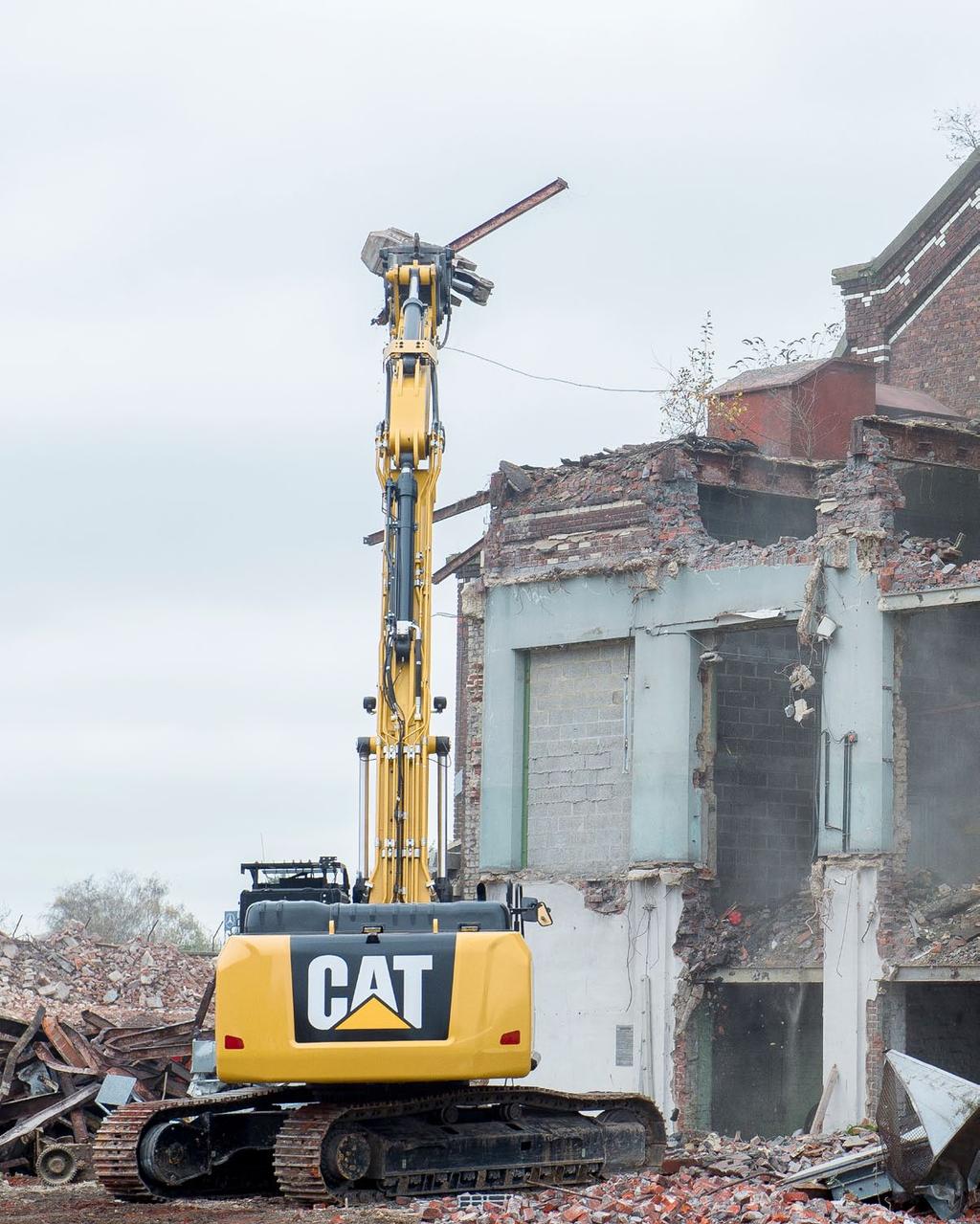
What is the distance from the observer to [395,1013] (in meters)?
15.0

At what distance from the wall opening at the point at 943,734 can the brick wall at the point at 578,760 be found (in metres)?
3.69

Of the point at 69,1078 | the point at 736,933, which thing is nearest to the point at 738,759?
the point at 736,933

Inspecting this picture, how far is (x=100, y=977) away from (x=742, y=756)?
37.9 feet

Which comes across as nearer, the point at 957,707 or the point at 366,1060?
the point at 366,1060

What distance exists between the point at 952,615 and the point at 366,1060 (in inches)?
482

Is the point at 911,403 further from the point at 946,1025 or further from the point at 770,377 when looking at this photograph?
the point at 946,1025

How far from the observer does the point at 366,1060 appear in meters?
15.0

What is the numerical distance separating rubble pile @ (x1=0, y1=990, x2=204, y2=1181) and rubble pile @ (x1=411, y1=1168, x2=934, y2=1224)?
19.5 ft

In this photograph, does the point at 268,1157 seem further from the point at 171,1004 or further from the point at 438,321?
the point at 171,1004

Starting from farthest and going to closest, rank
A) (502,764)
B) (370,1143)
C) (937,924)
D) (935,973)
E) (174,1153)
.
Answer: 1. (502,764)
2. (937,924)
3. (935,973)
4. (174,1153)
5. (370,1143)

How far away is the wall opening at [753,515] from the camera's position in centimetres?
2711

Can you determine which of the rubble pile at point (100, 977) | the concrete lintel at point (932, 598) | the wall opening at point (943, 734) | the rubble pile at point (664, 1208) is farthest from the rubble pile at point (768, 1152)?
the rubble pile at point (100, 977)

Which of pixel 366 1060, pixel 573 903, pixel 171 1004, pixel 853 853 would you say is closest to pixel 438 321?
pixel 366 1060

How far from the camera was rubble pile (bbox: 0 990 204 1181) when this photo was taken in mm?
19375
